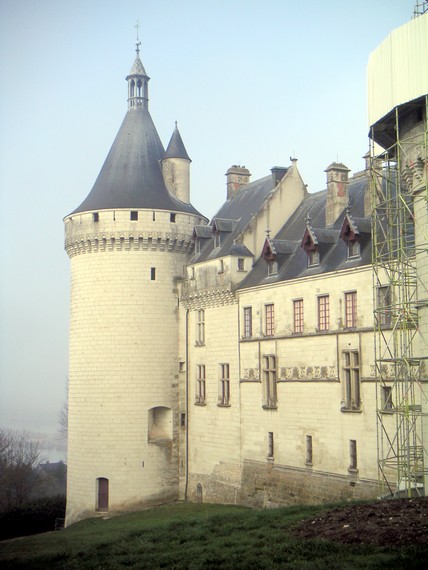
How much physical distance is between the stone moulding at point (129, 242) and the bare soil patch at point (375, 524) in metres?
21.0

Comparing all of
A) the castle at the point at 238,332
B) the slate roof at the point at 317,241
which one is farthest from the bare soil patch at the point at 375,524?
the slate roof at the point at 317,241

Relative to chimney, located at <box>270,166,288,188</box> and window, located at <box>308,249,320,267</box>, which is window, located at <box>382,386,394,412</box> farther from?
chimney, located at <box>270,166,288,188</box>

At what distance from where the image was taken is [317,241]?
30.4 metres

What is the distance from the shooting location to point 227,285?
114 feet

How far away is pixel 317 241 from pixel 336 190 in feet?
10.2

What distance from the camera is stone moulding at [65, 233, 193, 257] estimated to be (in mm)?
37844

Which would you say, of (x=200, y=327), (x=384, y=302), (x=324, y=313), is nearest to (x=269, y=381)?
(x=324, y=313)

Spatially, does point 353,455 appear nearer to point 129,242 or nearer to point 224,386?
point 224,386

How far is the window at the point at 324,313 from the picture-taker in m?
29.2

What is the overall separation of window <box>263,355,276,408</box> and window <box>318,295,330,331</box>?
3.18 m

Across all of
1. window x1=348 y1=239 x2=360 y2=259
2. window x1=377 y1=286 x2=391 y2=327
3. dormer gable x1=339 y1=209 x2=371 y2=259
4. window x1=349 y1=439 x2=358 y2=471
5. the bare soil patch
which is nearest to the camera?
the bare soil patch

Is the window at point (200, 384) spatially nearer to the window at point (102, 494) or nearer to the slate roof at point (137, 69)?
the window at point (102, 494)

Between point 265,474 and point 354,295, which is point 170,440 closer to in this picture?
point 265,474

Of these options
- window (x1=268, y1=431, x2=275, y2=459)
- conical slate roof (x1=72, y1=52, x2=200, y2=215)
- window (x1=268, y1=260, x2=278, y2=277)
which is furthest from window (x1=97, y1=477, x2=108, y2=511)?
conical slate roof (x1=72, y1=52, x2=200, y2=215)
